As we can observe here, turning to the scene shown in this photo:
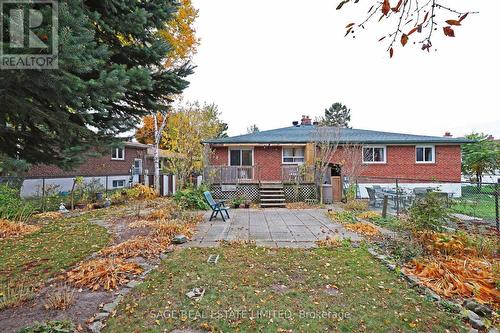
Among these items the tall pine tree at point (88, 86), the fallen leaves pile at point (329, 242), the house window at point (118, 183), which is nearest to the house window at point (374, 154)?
the fallen leaves pile at point (329, 242)

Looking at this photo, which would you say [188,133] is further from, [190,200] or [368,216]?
[368,216]

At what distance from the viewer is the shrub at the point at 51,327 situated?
2.72m

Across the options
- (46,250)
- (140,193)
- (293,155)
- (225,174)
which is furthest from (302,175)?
(46,250)

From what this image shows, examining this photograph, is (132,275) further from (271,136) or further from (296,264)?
(271,136)

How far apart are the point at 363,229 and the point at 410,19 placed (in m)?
6.39

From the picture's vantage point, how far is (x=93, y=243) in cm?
634

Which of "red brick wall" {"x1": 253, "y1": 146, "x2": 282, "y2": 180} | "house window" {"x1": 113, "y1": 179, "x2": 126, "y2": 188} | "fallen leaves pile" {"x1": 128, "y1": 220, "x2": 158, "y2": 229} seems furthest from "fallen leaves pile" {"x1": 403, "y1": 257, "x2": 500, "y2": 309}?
"house window" {"x1": 113, "y1": 179, "x2": 126, "y2": 188}

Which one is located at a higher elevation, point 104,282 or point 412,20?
point 412,20

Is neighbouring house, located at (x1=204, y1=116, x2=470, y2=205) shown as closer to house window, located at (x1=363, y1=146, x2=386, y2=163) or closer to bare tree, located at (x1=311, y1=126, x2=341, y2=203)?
house window, located at (x1=363, y1=146, x2=386, y2=163)

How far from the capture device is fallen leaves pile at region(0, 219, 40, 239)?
719 cm

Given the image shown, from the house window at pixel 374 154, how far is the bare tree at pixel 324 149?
4.38 meters

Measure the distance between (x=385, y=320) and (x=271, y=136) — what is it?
15.8 meters

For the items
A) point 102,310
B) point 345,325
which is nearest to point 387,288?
point 345,325

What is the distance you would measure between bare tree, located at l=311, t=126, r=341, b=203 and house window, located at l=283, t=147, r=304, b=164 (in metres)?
3.42
